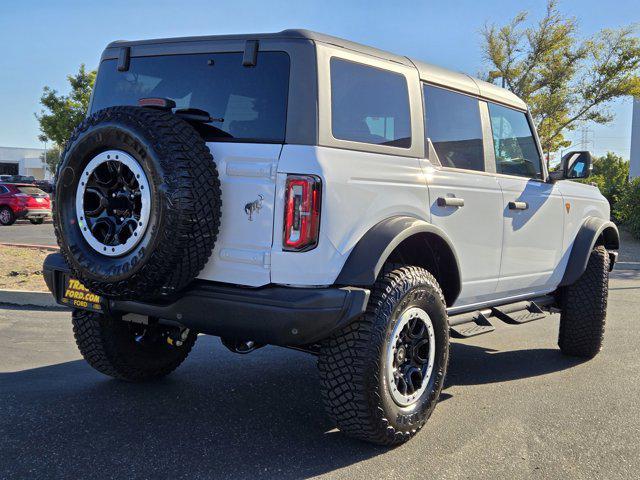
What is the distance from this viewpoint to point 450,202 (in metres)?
3.77

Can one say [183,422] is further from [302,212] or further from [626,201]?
[626,201]

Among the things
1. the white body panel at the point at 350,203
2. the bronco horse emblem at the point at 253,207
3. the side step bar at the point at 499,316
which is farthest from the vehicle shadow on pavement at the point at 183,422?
the bronco horse emblem at the point at 253,207

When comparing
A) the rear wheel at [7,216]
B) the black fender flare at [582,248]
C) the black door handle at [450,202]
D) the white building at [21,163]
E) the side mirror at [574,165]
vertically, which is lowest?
the rear wheel at [7,216]

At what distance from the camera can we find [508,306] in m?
4.72

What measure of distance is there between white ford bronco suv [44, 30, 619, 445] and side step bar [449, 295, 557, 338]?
28 cm

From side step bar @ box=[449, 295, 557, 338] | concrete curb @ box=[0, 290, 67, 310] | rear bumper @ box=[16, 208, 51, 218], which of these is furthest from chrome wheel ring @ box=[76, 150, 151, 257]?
Result: rear bumper @ box=[16, 208, 51, 218]

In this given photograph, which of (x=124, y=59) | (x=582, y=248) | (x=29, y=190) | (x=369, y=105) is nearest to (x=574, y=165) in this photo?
(x=582, y=248)

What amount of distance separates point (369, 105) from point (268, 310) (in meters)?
1.29

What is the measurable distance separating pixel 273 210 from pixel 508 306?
8.12 ft

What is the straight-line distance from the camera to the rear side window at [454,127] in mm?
3895

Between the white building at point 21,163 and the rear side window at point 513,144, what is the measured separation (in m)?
93.2

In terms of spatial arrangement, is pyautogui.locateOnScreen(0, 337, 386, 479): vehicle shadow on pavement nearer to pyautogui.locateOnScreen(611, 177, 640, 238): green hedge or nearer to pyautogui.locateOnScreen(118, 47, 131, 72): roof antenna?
pyautogui.locateOnScreen(118, 47, 131, 72): roof antenna

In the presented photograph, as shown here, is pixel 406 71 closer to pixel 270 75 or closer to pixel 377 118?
pixel 377 118

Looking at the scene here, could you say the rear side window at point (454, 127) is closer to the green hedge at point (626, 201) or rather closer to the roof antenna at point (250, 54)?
the roof antenna at point (250, 54)
